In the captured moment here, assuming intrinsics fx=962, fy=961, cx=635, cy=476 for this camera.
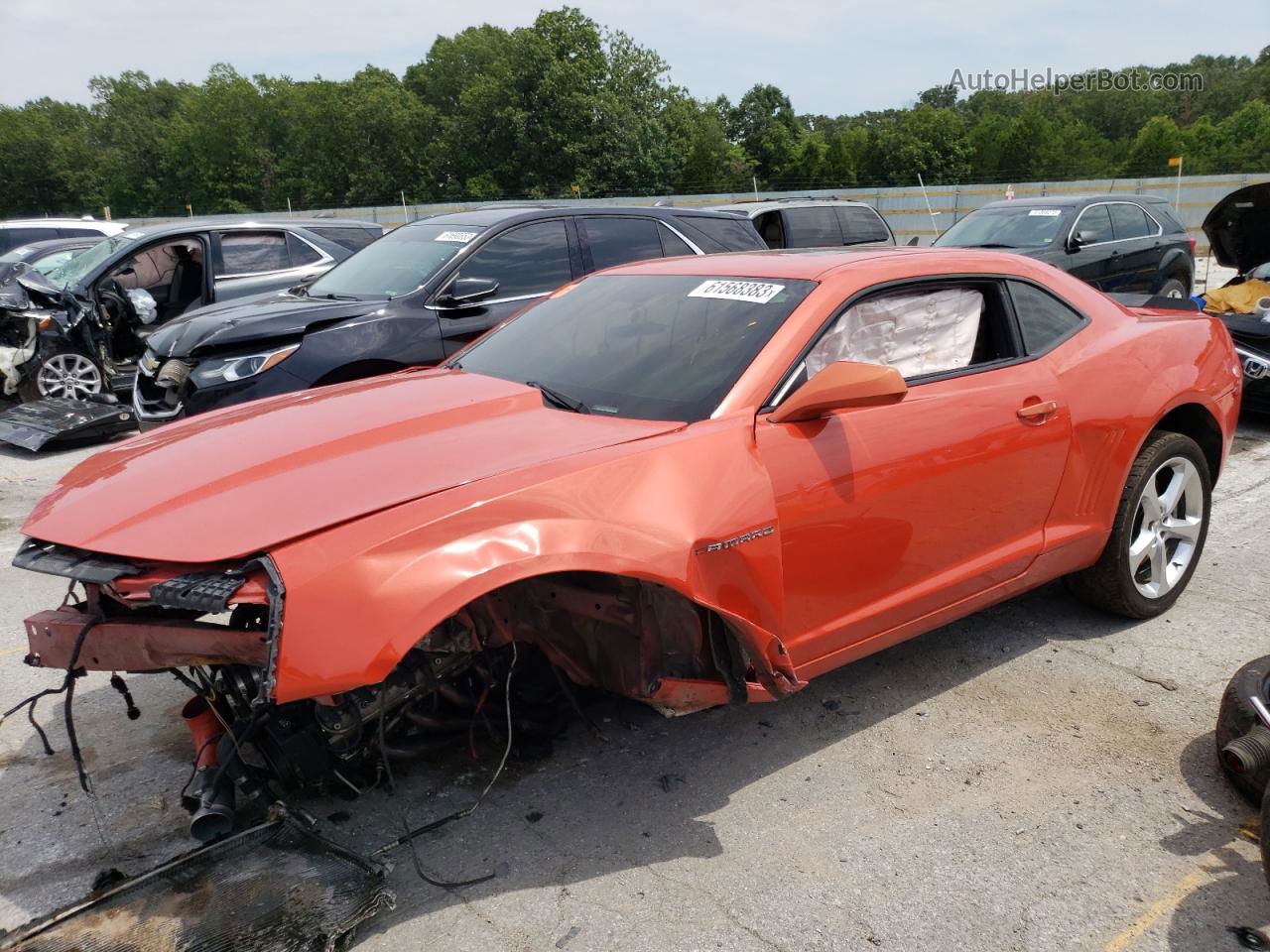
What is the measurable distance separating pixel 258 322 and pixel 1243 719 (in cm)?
553

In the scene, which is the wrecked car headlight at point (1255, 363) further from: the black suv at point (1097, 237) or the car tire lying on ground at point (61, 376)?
the car tire lying on ground at point (61, 376)

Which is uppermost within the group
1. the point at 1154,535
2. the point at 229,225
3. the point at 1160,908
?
the point at 229,225

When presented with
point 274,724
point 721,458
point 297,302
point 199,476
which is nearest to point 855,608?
point 721,458

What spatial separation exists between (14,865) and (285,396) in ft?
5.48

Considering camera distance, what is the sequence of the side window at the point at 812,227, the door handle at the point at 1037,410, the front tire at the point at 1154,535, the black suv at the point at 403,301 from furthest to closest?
1. the side window at the point at 812,227
2. the black suv at the point at 403,301
3. the front tire at the point at 1154,535
4. the door handle at the point at 1037,410

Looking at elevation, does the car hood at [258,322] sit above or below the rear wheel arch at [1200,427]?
above

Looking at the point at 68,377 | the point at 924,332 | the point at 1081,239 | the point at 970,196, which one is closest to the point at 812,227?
the point at 1081,239

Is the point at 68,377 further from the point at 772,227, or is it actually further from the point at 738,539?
the point at 738,539

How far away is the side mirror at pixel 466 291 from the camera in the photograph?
19.6ft

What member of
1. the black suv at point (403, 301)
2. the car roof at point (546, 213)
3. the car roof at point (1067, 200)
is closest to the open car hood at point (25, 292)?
the black suv at point (403, 301)

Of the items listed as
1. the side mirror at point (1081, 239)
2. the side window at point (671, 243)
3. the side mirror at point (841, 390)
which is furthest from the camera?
the side mirror at point (1081, 239)

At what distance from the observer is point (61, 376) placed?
8992 millimetres

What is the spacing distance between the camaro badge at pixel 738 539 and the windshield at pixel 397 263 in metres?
4.20

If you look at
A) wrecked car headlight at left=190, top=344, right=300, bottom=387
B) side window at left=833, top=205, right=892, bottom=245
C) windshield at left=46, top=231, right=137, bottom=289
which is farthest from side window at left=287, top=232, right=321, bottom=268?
side window at left=833, top=205, right=892, bottom=245
